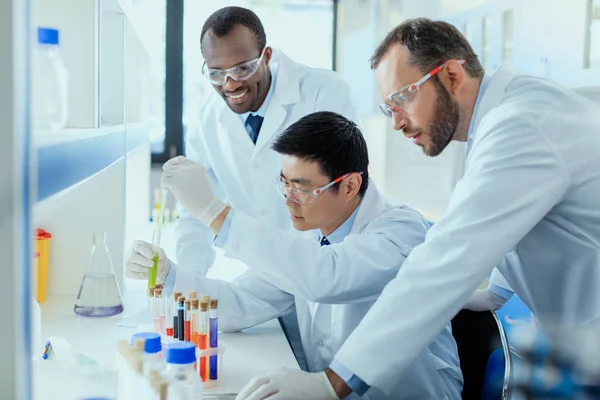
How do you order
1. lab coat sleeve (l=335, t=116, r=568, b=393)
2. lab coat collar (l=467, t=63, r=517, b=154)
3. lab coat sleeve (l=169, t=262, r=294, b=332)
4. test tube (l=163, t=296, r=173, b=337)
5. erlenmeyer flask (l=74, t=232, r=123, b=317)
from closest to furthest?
lab coat sleeve (l=335, t=116, r=568, b=393) → lab coat collar (l=467, t=63, r=517, b=154) → test tube (l=163, t=296, r=173, b=337) → lab coat sleeve (l=169, t=262, r=294, b=332) → erlenmeyer flask (l=74, t=232, r=123, b=317)

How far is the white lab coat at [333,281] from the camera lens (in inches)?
62.6

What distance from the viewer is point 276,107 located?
7.92ft

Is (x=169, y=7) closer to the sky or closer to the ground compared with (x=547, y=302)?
closer to the sky

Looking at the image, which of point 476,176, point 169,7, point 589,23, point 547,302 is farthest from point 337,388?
point 169,7

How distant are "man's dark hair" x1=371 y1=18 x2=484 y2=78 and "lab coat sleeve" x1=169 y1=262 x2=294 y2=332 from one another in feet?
2.53

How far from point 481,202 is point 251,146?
4.38 feet

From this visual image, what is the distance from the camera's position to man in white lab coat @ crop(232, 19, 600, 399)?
4.10 ft

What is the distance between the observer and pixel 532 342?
1.50 meters

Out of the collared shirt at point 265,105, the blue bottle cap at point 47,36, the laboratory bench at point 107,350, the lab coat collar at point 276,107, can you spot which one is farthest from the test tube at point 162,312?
the collared shirt at point 265,105

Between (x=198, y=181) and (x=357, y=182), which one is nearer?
(x=198, y=181)

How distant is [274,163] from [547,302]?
1.12 metres

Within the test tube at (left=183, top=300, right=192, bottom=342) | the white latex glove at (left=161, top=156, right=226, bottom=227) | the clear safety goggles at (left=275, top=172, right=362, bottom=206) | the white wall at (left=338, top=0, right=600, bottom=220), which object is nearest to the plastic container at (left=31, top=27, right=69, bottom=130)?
the white latex glove at (left=161, top=156, right=226, bottom=227)

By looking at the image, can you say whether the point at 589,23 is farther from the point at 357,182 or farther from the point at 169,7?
the point at 169,7

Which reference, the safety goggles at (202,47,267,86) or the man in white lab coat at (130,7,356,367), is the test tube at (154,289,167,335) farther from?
the safety goggles at (202,47,267,86)
